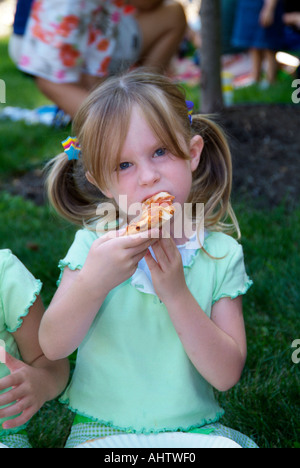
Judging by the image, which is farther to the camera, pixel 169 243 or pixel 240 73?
pixel 240 73

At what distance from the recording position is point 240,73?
8.52 m

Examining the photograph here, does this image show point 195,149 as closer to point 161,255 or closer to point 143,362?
point 161,255

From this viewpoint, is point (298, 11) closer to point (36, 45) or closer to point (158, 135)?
point (36, 45)

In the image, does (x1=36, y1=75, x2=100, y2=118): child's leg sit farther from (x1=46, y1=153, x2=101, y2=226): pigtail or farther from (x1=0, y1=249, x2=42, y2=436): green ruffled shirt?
(x1=0, y1=249, x2=42, y2=436): green ruffled shirt

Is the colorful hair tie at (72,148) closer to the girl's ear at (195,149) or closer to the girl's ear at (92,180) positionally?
the girl's ear at (92,180)

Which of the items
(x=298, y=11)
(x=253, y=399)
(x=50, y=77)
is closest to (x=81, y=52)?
(x=50, y=77)

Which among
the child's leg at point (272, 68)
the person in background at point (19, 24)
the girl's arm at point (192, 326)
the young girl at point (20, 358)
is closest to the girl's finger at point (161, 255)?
the girl's arm at point (192, 326)

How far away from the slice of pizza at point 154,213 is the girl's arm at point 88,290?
0.09 feet

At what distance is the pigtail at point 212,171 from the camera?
188cm

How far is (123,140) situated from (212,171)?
0.42m

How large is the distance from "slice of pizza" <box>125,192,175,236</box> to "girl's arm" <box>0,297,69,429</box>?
15.9 inches

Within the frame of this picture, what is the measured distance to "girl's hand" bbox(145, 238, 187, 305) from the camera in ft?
5.00

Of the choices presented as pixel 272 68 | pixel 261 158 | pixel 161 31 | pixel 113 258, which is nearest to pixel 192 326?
pixel 113 258

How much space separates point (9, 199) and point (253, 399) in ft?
7.76
